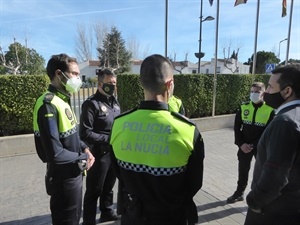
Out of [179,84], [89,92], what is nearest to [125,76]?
[89,92]

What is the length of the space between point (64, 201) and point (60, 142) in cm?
61

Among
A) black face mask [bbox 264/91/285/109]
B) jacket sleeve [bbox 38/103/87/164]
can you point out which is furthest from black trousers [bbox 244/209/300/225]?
jacket sleeve [bbox 38/103/87/164]

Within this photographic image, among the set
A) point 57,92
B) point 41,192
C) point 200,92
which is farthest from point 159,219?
point 200,92

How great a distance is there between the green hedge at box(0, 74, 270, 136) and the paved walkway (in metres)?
1.16

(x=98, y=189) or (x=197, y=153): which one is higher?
(x=197, y=153)

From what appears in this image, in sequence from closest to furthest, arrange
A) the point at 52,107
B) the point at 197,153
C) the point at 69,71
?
the point at 197,153, the point at 52,107, the point at 69,71

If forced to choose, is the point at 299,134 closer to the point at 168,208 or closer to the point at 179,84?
the point at 168,208

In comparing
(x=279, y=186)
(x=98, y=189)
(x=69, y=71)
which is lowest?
(x=98, y=189)

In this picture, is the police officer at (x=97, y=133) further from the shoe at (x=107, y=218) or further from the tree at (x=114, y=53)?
the tree at (x=114, y=53)

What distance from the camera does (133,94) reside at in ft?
28.2

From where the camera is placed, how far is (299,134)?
1.69 m

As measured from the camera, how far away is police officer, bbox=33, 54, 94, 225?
2312 mm

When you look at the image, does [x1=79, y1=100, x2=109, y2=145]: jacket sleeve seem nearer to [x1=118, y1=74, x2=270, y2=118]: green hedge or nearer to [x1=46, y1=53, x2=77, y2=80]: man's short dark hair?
[x1=46, y1=53, x2=77, y2=80]: man's short dark hair

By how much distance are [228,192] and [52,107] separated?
11.8 feet
